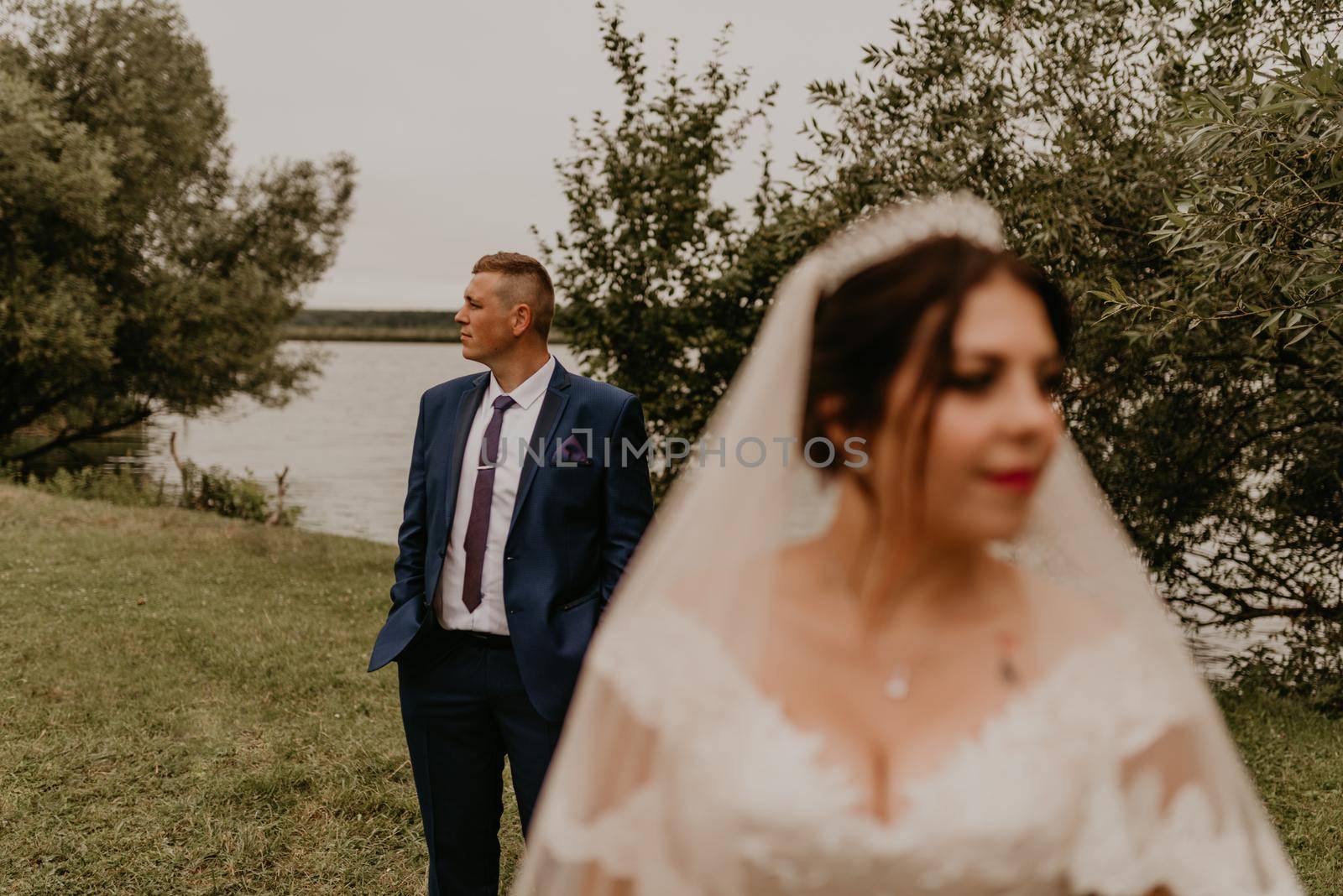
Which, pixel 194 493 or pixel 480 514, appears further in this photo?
pixel 194 493

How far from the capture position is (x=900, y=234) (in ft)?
5.43

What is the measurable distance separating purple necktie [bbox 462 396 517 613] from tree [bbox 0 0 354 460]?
17477 mm

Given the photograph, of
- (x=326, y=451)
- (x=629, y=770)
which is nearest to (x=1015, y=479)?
(x=629, y=770)

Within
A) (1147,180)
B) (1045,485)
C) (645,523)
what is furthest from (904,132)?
(1045,485)

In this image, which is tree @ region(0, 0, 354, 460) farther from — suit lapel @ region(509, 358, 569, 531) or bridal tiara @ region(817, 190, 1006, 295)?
bridal tiara @ region(817, 190, 1006, 295)

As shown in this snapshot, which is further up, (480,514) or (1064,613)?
(1064,613)

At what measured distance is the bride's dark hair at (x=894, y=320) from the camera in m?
1.50

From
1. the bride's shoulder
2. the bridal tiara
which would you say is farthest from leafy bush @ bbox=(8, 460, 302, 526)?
the bride's shoulder

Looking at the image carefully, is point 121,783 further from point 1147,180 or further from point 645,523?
point 1147,180

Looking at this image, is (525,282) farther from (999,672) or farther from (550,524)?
(999,672)

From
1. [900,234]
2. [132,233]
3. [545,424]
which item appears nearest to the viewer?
[900,234]

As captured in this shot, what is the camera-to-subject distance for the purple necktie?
3607 millimetres

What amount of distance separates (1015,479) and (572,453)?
238 cm

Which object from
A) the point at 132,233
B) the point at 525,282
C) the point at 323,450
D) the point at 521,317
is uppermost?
the point at 132,233
